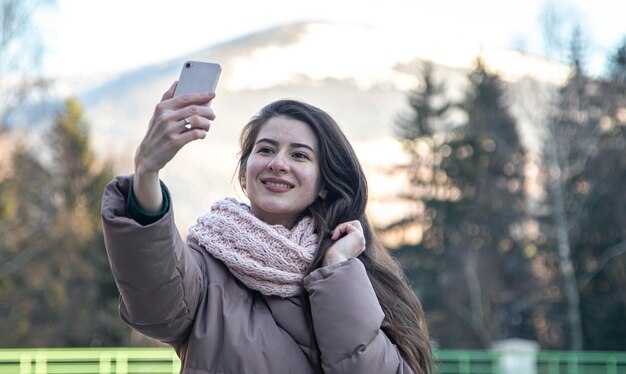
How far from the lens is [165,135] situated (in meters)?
1.99

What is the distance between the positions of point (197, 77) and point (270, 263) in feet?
1.60

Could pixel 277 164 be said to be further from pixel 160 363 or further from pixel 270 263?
pixel 160 363

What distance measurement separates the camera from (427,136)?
1136 inches

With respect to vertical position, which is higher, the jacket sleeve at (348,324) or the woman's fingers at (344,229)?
the woman's fingers at (344,229)

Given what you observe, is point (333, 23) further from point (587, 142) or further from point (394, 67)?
point (587, 142)

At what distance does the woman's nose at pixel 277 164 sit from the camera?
241cm

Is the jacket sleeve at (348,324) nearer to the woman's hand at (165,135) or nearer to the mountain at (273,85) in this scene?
the woman's hand at (165,135)

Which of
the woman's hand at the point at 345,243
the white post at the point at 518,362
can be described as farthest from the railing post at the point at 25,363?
the woman's hand at the point at 345,243

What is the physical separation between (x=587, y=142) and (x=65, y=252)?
12.6 metres

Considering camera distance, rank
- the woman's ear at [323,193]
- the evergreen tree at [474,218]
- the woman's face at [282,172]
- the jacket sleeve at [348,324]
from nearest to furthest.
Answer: the jacket sleeve at [348,324] < the woman's face at [282,172] < the woman's ear at [323,193] < the evergreen tree at [474,218]

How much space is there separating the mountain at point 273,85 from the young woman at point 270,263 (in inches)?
1666

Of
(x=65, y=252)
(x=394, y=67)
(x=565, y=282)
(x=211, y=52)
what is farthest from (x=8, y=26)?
(x=211, y=52)

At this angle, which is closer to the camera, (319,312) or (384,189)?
(319,312)

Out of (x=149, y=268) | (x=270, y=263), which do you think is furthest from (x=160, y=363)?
(x=149, y=268)
